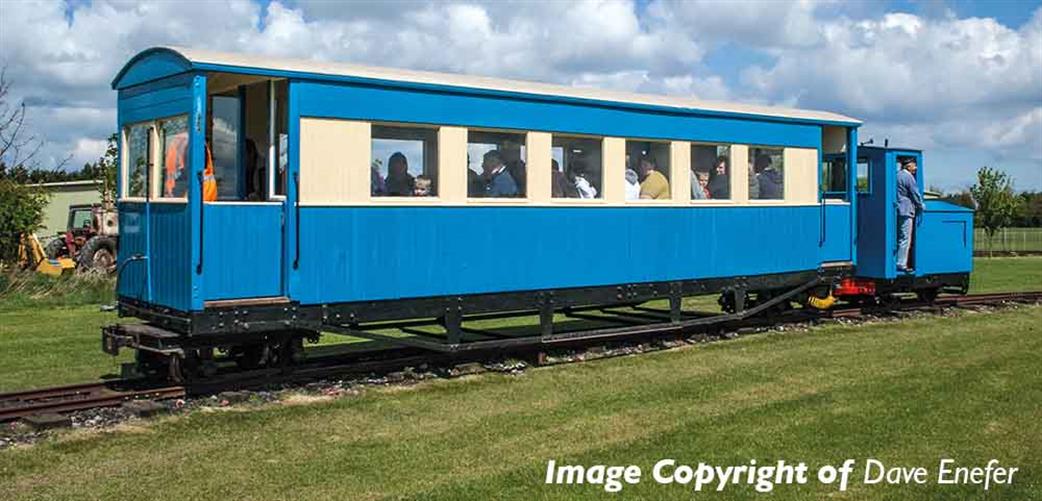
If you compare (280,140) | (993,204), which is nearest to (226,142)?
(280,140)

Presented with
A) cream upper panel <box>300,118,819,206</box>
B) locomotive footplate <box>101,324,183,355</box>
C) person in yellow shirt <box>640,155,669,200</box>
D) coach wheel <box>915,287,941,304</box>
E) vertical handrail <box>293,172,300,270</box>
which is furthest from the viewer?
coach wheel <box>915,287,941,304</box>

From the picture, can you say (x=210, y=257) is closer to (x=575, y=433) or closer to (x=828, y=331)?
(x=575, y=433)

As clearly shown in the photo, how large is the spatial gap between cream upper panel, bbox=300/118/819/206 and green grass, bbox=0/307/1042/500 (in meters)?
1.83

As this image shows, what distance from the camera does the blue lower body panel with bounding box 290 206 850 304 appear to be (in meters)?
9.52

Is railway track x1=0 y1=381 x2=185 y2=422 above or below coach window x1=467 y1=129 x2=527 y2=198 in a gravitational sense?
below

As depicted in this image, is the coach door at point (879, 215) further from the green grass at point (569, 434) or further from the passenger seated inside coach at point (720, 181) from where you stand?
the green grass at point (569, 434)

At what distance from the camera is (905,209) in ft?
51.1

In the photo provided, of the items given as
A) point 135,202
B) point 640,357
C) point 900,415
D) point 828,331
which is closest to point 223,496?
point 135,202

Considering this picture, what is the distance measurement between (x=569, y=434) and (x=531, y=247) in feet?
11.4

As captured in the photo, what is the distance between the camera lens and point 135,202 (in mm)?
9672

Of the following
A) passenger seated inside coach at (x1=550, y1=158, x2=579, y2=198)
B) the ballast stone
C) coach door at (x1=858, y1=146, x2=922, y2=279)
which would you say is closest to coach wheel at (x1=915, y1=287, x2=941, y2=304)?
coach door at (x1=858, y1=146, x2=922, y2=279)

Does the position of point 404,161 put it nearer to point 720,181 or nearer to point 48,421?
point 48,421

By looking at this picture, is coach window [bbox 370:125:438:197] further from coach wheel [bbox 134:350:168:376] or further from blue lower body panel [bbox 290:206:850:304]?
coach wheel [bbox 134:350:168:376]

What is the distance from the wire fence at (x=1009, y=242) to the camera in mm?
50422
